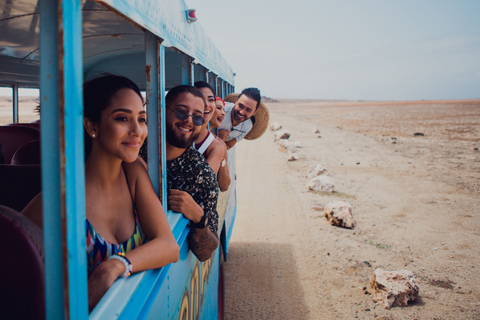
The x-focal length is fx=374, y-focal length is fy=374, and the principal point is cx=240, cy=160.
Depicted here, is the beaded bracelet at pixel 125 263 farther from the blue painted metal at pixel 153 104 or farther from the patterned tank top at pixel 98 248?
the blue painted metal at pixel 153 104

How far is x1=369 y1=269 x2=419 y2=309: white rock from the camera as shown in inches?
162

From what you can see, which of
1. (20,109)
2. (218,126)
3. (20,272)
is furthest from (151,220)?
(20,109)

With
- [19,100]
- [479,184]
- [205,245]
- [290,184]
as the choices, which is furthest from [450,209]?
[19,100]

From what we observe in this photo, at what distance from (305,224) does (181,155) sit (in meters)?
4.95

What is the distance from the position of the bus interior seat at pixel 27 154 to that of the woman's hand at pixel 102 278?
1.82 m

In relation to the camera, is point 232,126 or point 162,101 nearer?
point 162,101

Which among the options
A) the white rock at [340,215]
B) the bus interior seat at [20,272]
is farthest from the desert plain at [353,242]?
the bus interior seat at [20,272]

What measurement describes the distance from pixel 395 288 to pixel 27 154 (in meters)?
3.84

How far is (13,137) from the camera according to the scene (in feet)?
10.7

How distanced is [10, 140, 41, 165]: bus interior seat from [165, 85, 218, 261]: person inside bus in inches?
45.7

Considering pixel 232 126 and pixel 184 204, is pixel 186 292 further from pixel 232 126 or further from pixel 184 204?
pixel 232 126

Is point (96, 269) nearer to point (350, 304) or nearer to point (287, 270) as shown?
point (350, 304)

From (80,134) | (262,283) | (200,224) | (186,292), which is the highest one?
(80,134)

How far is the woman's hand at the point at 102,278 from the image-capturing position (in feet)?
3.57
